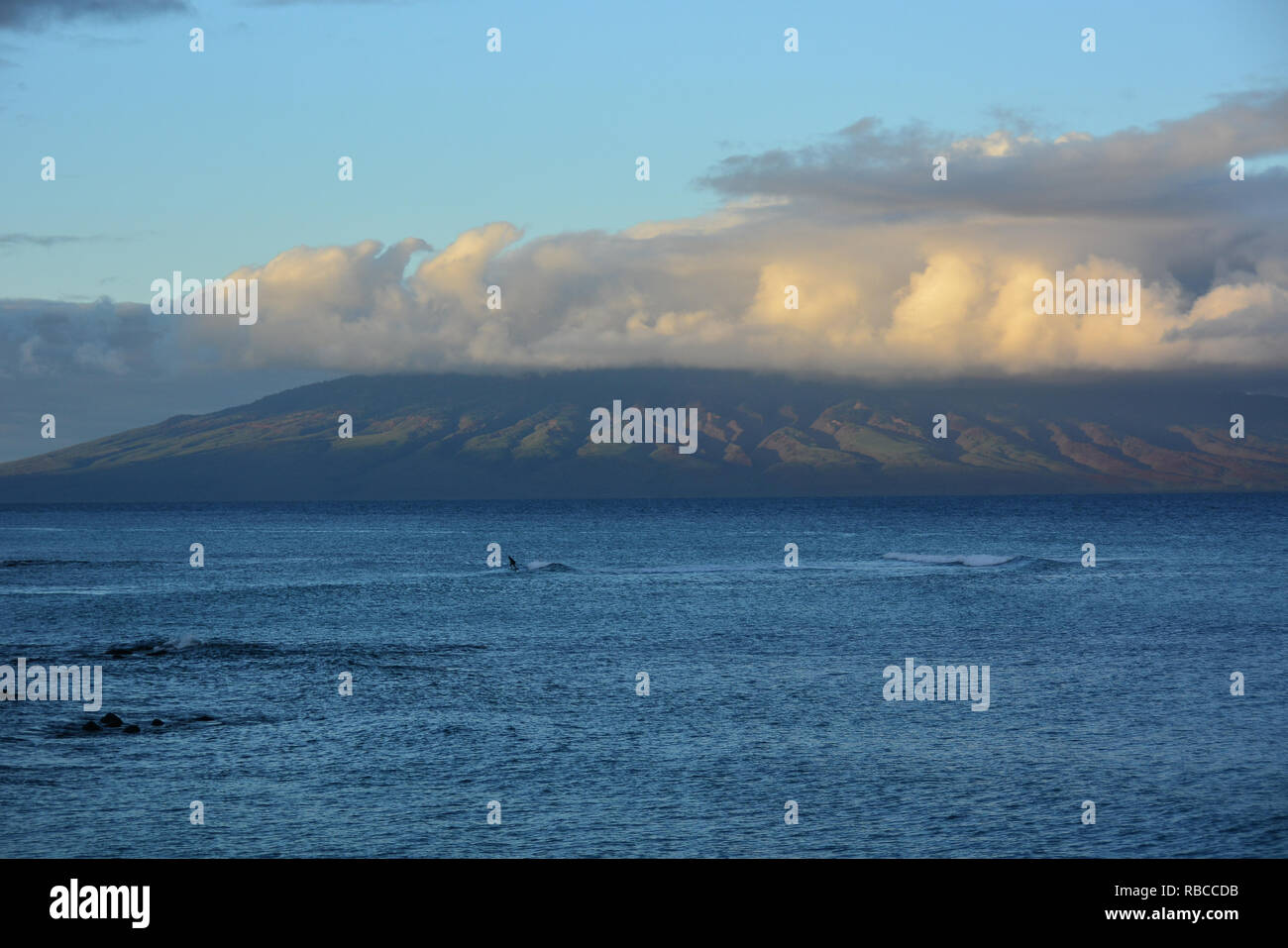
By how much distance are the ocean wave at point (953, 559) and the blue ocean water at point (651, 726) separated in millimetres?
31737

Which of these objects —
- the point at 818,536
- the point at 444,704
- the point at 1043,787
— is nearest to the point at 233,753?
the point at 444,704

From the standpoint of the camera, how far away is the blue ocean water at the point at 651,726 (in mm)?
28375

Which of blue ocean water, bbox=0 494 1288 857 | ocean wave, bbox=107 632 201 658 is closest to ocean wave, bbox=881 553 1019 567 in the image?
blue ocean water, bbox=0 494 1288 857

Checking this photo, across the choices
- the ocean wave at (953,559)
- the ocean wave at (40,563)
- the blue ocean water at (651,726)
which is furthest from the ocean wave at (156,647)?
the ocean wave at (953,559)

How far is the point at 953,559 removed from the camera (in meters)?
132

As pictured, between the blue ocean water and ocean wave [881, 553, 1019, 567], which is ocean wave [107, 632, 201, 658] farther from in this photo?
ocean wave [881, 553, 1019, 567]

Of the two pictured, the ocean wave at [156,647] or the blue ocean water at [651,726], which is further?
the ocean wave at [156,647]

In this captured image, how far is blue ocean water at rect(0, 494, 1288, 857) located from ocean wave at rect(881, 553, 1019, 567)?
31.7 meters

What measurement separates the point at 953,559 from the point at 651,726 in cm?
9774

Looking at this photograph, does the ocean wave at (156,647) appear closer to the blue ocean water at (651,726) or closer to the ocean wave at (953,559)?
the blue ocean water at (651,726)

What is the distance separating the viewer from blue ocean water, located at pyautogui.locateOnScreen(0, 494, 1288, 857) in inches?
1117

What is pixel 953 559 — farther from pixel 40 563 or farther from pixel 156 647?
pixel 40 563

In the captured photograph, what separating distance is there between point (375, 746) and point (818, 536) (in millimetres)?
154044

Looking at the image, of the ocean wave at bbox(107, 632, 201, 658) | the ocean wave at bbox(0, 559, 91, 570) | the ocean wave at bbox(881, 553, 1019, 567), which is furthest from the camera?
the ocean wave at bbox(881, 553, 1019, 567)
